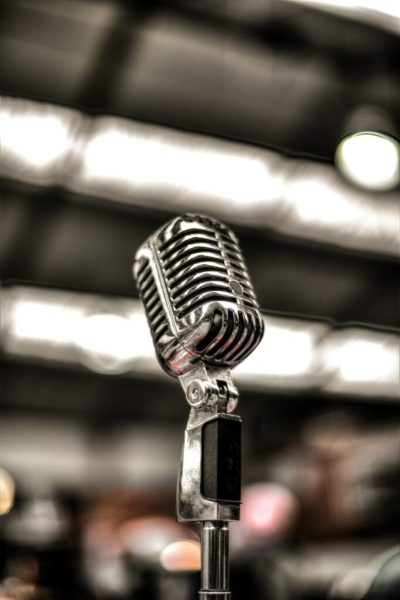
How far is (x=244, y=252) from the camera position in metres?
6.25

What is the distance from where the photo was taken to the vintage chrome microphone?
1.03 metres

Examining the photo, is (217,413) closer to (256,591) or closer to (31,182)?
(31,182)

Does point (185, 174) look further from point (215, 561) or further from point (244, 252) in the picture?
point (215, 561)

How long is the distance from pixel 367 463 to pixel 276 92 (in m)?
4.54

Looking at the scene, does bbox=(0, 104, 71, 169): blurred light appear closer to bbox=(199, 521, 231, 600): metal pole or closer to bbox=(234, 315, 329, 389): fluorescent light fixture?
bbox=(234, 315, 329, 389): fluorescent light fixture

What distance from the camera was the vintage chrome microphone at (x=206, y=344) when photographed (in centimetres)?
103

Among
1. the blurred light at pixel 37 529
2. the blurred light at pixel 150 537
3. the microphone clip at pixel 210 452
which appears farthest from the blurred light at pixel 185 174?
the blurred light at pixel 150 537

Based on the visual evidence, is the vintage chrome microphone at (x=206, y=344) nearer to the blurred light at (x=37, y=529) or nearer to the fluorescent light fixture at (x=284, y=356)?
the blurred light at (x=37, y=529)

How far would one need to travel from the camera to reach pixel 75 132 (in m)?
4.56

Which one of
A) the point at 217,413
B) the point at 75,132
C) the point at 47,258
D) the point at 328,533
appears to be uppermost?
the point at 47,258

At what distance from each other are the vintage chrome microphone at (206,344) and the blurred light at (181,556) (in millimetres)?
6538

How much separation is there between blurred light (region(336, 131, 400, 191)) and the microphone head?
3.23m

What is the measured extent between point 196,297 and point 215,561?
362 mm

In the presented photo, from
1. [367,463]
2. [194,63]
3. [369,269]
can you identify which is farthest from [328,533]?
[194,63]
